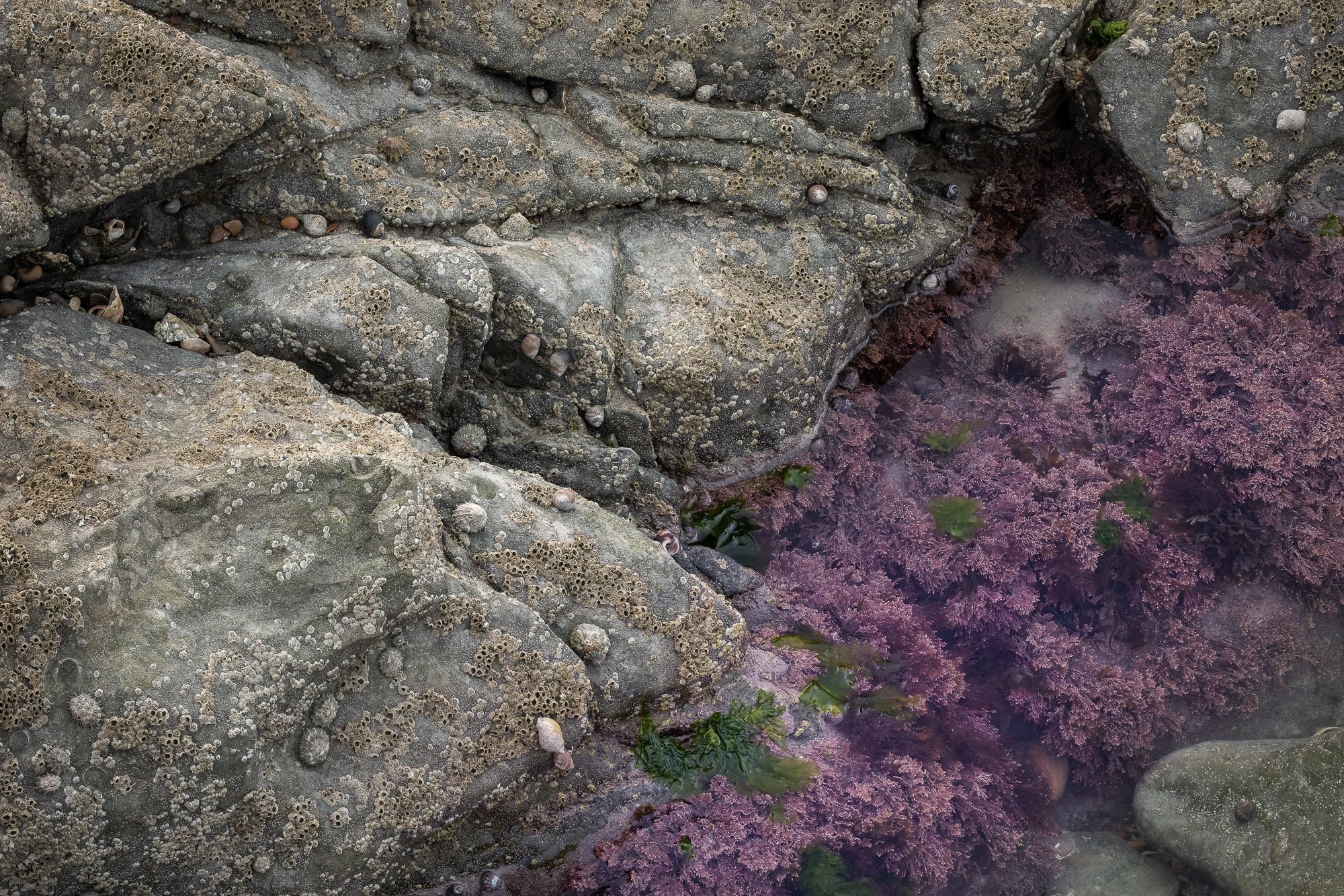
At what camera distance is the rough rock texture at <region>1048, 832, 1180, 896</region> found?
6.35m

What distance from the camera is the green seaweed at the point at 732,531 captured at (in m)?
6.80

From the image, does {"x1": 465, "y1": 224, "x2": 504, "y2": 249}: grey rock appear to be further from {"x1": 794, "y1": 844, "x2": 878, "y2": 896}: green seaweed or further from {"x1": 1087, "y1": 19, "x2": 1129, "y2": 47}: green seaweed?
{"x1": 1087, "y1": 19, "x2": 1129, "y2": 47}: green seaweed

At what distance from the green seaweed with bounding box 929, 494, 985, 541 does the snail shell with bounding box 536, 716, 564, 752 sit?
315 centimetres

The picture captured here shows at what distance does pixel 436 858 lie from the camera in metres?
5.23

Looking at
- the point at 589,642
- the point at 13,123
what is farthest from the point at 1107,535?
the point at 13,123

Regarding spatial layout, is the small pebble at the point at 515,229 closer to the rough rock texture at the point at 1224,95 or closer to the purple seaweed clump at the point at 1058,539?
the purple seaweed clump at the point at 1058,539

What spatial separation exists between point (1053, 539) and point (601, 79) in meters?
4.21

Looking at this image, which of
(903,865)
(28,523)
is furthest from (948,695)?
(28,523)

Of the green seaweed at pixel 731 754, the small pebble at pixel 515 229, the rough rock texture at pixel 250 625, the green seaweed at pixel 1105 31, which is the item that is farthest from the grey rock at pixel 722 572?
the green seaweed at pixel 1105 31

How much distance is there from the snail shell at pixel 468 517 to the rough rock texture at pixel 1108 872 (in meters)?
4.27

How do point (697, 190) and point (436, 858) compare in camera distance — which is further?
point (697, 190)

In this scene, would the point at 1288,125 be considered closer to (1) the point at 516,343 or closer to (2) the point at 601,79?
(2) the point at 601,79

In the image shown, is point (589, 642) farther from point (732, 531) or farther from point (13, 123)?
point (13, 123)

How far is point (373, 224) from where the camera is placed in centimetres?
565
